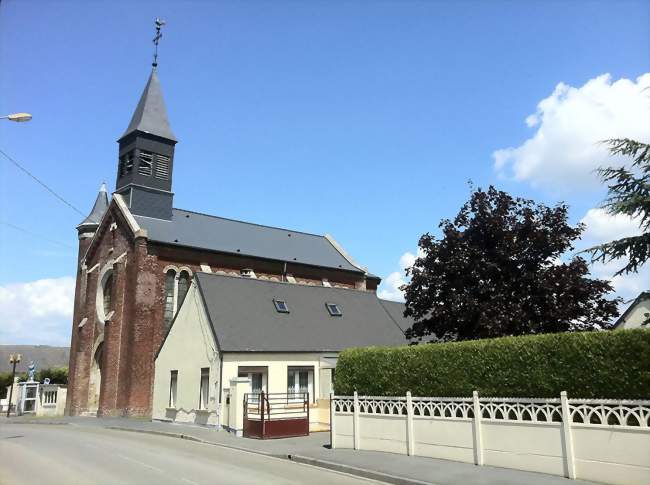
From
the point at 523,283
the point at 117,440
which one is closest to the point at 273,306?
the point at 117,440

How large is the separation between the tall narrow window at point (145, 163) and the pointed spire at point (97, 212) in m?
7.78

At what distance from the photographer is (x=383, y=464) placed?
13.1 m

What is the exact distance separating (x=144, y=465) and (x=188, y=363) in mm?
13129

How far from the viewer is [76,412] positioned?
36.4 metres

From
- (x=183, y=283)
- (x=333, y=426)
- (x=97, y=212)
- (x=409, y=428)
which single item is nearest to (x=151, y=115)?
(x=97, y=212)

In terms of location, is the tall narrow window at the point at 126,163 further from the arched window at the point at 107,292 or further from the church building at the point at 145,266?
the arched window at the point at 107,292

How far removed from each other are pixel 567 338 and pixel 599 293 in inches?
330

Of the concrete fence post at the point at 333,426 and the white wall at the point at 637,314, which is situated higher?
the white wall at the point at 637,314

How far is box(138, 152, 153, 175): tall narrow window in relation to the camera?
39.7m

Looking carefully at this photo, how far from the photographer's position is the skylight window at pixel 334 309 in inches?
1169

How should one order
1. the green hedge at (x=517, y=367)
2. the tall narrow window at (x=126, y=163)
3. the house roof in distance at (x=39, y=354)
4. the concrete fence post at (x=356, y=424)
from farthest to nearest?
1. the house roof in distance at (x=39, y=354)
2. the tall narrow window at (x=126, y=163)
3. the concrete fence post at (x=356, y=424)
4. the green hedge at (x=517, y=367)

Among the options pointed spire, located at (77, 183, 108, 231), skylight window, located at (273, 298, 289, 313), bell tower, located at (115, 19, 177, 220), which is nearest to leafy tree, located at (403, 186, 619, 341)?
skylight window, located at (273, 298, 289, 313)

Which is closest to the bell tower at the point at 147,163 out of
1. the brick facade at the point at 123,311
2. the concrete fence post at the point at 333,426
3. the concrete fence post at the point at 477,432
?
the brick facade at the point at 123,311

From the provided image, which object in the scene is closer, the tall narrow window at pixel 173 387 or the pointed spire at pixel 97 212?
the tall narrow window at pixel 173 387
